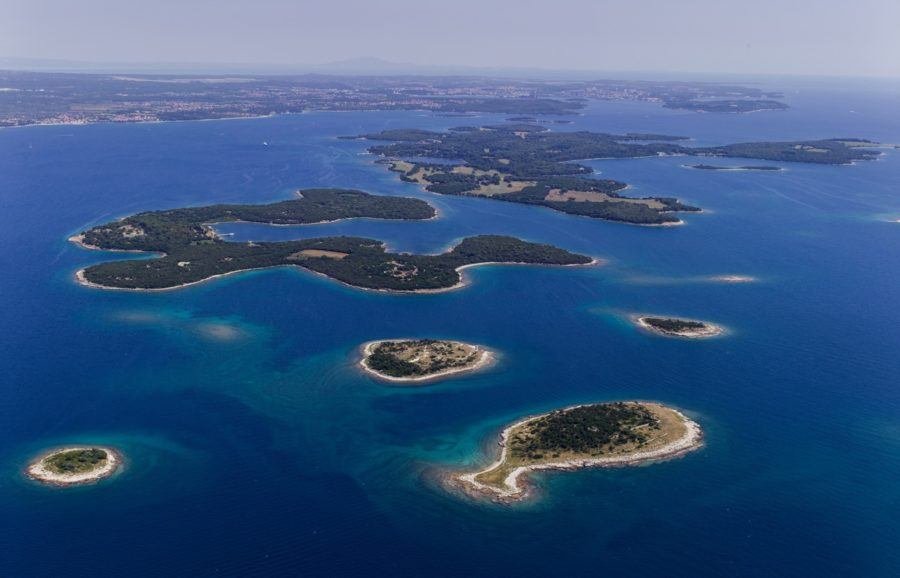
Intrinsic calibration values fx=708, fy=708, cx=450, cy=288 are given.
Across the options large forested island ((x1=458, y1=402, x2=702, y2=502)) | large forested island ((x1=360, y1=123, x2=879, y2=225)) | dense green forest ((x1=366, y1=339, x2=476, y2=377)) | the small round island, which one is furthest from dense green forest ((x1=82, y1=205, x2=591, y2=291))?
the small round island

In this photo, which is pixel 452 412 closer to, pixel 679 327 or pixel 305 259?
pixel 679 327

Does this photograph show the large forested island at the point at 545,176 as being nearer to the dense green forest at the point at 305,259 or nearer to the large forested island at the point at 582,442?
the dense green forest at the point at 305,259

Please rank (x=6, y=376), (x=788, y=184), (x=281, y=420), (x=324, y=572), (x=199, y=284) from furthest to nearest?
(x=788, y=184) → (x=199, y=284) → (x=6, y=376) → (x=281, y=420) → (x=324, y=572)

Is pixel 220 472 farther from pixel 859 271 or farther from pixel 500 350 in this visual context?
pixel 859 271

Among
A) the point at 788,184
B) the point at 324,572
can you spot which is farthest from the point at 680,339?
the point at 788,184

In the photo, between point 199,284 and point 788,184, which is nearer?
point 199,284

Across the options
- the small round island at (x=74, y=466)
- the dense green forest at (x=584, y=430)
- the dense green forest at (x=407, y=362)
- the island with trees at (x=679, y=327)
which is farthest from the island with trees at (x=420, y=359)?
the small round island at (x=74, y=466)

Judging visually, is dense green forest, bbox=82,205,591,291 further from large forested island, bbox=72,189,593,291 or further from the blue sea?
the blue sea

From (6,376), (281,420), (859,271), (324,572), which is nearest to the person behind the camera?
(324,572)
